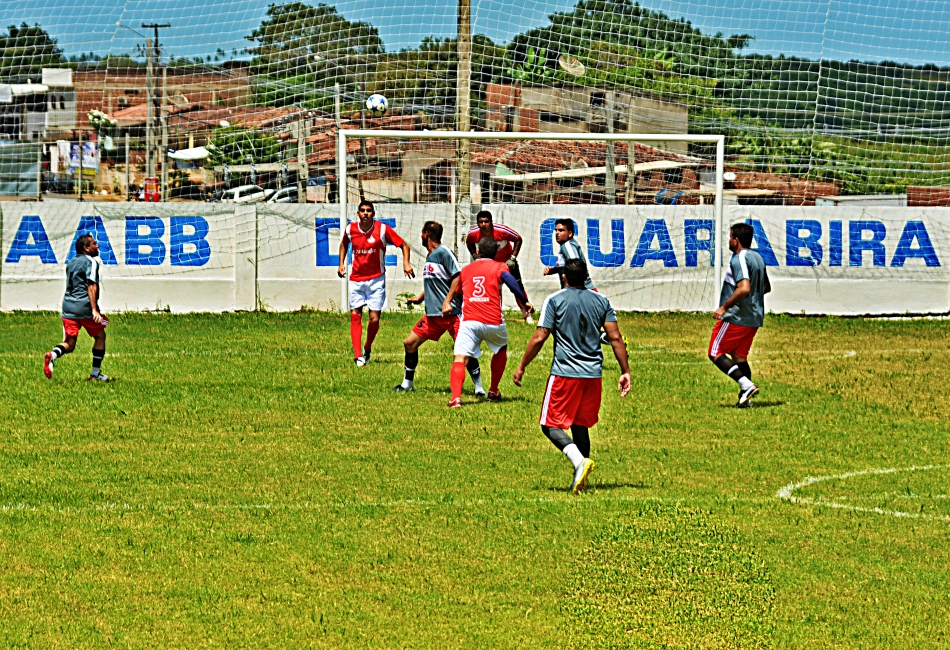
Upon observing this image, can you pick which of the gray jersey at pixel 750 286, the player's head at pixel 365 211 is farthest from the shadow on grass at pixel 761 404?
the player's head at pixel 365 211

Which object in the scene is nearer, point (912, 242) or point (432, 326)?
point (432, 326)

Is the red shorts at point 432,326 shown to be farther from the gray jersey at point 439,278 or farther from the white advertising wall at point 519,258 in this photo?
the white advertising wall at point 519,258

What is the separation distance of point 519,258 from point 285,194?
5736mm

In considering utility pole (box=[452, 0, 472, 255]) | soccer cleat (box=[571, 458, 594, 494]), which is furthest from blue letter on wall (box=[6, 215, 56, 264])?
soccer cleat (box=[571, 458, 594, 494])

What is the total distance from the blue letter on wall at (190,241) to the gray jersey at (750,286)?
40.9 ft

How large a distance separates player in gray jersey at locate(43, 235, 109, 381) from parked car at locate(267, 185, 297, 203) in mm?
11754

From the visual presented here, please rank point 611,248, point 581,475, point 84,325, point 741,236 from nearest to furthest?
point 581,475 → point 741,236 → point 84,325 → point 611,248

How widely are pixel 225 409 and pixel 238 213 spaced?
11.4 metres

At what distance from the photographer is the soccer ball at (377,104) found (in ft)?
82.0

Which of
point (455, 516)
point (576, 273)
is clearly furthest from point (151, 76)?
point (455, 516)

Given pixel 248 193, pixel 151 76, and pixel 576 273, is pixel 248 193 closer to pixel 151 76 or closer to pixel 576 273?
pixel 151 76

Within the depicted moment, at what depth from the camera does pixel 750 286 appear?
1322 centimetres

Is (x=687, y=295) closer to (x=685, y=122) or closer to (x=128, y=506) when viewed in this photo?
(x=685, y=122)

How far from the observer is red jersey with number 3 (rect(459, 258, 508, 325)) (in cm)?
1262
